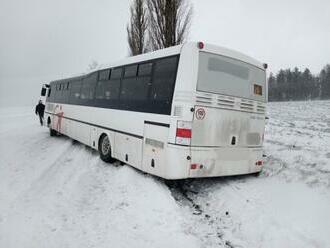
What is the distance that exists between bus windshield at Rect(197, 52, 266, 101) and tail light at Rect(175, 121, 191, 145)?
2.56 ft

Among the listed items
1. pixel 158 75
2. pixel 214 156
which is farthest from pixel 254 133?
pixel 158 75

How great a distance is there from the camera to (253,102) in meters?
6.74

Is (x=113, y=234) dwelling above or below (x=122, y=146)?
below

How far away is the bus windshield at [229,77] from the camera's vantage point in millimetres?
5762

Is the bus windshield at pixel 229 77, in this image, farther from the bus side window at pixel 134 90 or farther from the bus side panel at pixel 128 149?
the bus side panel at pixel 128 149

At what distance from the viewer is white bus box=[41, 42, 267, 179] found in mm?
5641

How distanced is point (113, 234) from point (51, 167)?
482cm

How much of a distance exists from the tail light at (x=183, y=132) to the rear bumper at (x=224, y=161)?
0.89 feet

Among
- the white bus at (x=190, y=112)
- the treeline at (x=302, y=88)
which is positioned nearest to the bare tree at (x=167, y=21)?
the white bus at (x=190, y=112)

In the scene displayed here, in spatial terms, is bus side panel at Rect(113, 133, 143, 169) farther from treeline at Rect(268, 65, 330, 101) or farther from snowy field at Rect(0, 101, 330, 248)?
treeline at Rect(268, 65, 330, 101)

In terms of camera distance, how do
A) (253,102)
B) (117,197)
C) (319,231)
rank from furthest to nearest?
(253,102), (117,197), (319,231)

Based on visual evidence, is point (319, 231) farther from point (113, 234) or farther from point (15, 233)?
point (15, 233)

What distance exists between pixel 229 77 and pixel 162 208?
3178 mm

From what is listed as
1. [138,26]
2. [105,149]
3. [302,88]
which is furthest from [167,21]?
[302,88]
